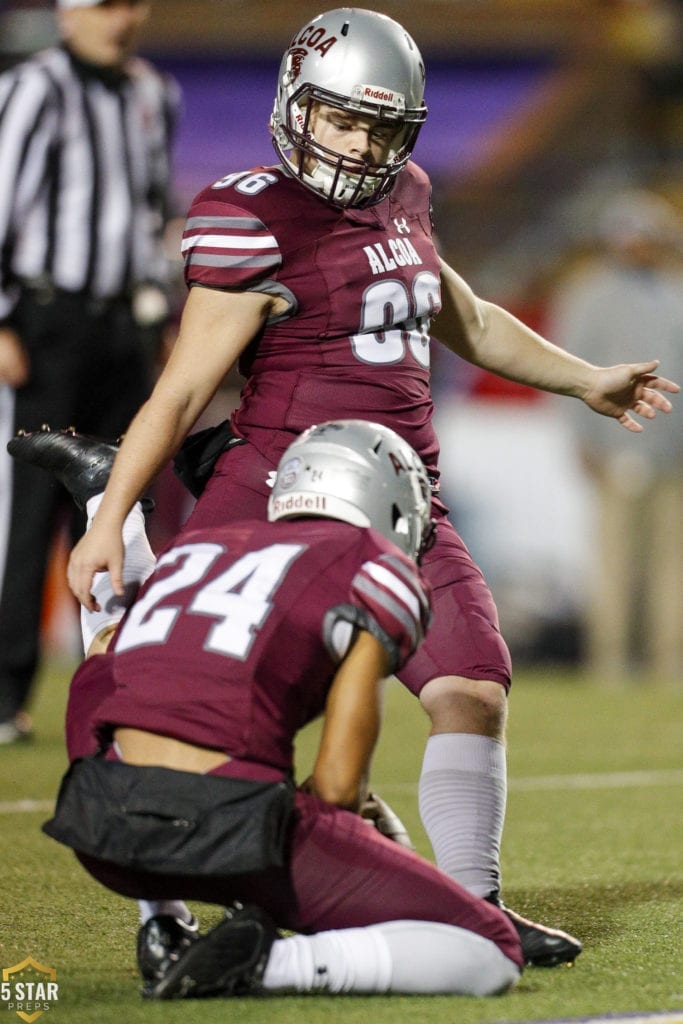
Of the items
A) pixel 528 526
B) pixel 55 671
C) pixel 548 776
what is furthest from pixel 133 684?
pixel 528 526

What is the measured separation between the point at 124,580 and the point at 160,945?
1.97 feet

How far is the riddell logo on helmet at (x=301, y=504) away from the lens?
2.28 metres

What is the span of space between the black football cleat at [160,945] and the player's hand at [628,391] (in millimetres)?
1260

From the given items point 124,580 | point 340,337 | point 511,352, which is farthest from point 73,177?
point 124,580

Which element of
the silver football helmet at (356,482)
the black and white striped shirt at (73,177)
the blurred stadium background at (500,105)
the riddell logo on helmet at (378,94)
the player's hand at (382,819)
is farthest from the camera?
the blurred stadium background at (500,105)

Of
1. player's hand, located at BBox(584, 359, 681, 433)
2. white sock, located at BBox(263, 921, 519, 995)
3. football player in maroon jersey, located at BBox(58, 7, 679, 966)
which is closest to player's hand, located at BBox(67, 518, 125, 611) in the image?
football player in maroon jersey, located at BBox(58, 7, 679, 966)

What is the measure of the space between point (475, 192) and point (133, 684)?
8655 millimetres

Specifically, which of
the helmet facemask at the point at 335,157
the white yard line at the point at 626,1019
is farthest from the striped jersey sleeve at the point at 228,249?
the white yard line at the point at 626,1019

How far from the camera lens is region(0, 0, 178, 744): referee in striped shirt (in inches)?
181

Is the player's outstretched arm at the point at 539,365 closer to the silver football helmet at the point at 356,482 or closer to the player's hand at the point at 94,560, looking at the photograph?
the silver football helmet at the point at 356,482

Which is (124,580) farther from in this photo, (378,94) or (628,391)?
(628,391)

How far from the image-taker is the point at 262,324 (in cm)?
268

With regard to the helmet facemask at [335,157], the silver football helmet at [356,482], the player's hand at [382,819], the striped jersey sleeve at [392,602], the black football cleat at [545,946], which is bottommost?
the player's hand at [382,819]

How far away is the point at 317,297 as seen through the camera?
2.65 metres
